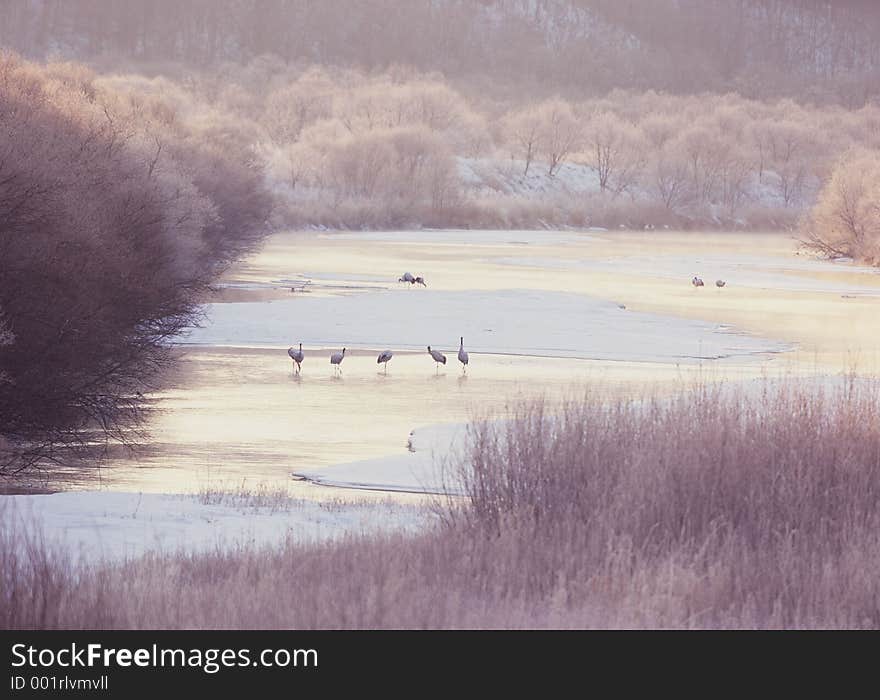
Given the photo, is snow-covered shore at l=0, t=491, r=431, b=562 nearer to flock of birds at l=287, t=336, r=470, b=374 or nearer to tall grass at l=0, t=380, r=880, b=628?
tall grass at l=0, t=380, r=880, b=628

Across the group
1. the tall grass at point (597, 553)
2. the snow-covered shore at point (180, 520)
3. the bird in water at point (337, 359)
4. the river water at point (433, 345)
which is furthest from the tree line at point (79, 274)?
the tall grass at point (597, 553)

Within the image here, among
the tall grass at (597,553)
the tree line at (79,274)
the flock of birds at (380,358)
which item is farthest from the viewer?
the flock of birds at (380,358)

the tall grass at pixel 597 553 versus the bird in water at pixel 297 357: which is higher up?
the tall grass at pixel 597 553

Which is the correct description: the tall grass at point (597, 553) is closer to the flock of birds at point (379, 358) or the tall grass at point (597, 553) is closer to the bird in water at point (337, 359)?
the flock of birds at point (379, 358)

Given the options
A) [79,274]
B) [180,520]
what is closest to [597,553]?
A: [180,520]

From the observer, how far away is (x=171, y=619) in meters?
8.37

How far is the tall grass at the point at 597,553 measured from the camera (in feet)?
28.6

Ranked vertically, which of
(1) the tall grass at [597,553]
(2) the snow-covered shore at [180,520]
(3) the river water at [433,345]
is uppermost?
(1) the tall grass at [597,553]

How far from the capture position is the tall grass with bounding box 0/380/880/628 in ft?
28.6

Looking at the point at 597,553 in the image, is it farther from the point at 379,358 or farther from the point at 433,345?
the point at 433,345

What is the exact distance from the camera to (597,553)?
1030 cm
